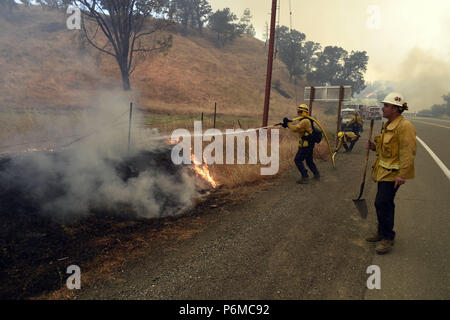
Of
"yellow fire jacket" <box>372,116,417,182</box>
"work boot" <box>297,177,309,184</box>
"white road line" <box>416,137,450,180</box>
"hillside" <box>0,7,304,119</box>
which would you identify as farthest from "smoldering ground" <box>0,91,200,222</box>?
"hillside" <box>0,7,304,119</box>

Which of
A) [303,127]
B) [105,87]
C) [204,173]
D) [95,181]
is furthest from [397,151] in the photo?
[105,87]

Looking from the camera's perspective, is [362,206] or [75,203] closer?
[75,203]

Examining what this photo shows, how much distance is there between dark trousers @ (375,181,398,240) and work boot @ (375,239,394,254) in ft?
0.23

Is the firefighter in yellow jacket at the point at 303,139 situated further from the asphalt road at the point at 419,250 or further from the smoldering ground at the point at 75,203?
the smoldering ground at the point at 75,203

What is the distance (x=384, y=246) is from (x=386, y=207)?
0.49 metres

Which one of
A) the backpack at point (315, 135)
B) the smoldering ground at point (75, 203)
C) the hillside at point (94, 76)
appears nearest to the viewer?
→ the smoldering ground at point (75, 203)

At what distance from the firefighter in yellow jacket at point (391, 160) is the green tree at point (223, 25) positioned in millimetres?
58698

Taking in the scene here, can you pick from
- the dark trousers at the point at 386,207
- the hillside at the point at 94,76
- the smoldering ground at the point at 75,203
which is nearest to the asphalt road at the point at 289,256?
the dark trousers at the point at 386,207

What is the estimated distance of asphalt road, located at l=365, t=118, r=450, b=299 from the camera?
280cm

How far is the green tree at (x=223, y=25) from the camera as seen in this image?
185 feet

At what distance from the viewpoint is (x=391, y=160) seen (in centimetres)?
359

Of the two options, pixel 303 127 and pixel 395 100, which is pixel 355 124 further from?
pixel 395 100

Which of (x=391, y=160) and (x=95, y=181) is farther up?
(x=391, y=160)
